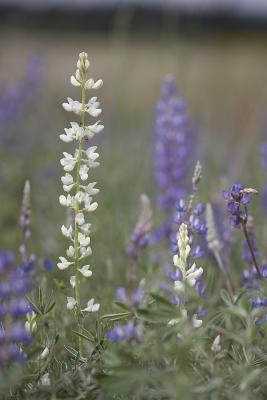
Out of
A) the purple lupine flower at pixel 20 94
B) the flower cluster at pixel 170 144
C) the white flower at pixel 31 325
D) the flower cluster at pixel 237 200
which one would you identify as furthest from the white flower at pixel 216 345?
the purple lupine flower at pixel 20 94

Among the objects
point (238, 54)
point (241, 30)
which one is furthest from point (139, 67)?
point (241, 30)

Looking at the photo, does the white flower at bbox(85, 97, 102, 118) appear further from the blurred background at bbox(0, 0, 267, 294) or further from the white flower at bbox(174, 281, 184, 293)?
the blurred background at bbox(0, 0, 267, 294)

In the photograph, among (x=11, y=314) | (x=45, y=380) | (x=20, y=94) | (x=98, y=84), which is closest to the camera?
(x=11, y=314)

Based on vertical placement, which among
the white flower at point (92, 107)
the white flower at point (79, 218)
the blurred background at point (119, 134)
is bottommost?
the blurred background at point (119, 134)

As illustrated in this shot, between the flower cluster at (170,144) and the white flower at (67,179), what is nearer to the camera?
the white flower at (67,179)

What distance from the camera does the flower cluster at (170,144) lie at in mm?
3635

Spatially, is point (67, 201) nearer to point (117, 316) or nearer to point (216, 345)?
point (117, 316)

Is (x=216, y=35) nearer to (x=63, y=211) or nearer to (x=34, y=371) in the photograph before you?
(x=63, y=211)

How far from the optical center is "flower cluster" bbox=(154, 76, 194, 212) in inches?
143

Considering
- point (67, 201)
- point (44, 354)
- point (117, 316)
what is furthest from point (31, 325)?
point (67, 201)

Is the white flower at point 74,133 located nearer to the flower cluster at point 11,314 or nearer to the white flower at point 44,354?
the flower cluster at point 11,314

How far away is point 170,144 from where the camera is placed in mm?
3672

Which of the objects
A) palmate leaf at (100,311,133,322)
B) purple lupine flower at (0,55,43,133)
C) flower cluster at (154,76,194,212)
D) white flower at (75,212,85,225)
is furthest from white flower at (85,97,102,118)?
purple lupine flower at (0,55,43,133)

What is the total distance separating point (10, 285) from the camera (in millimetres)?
1647
